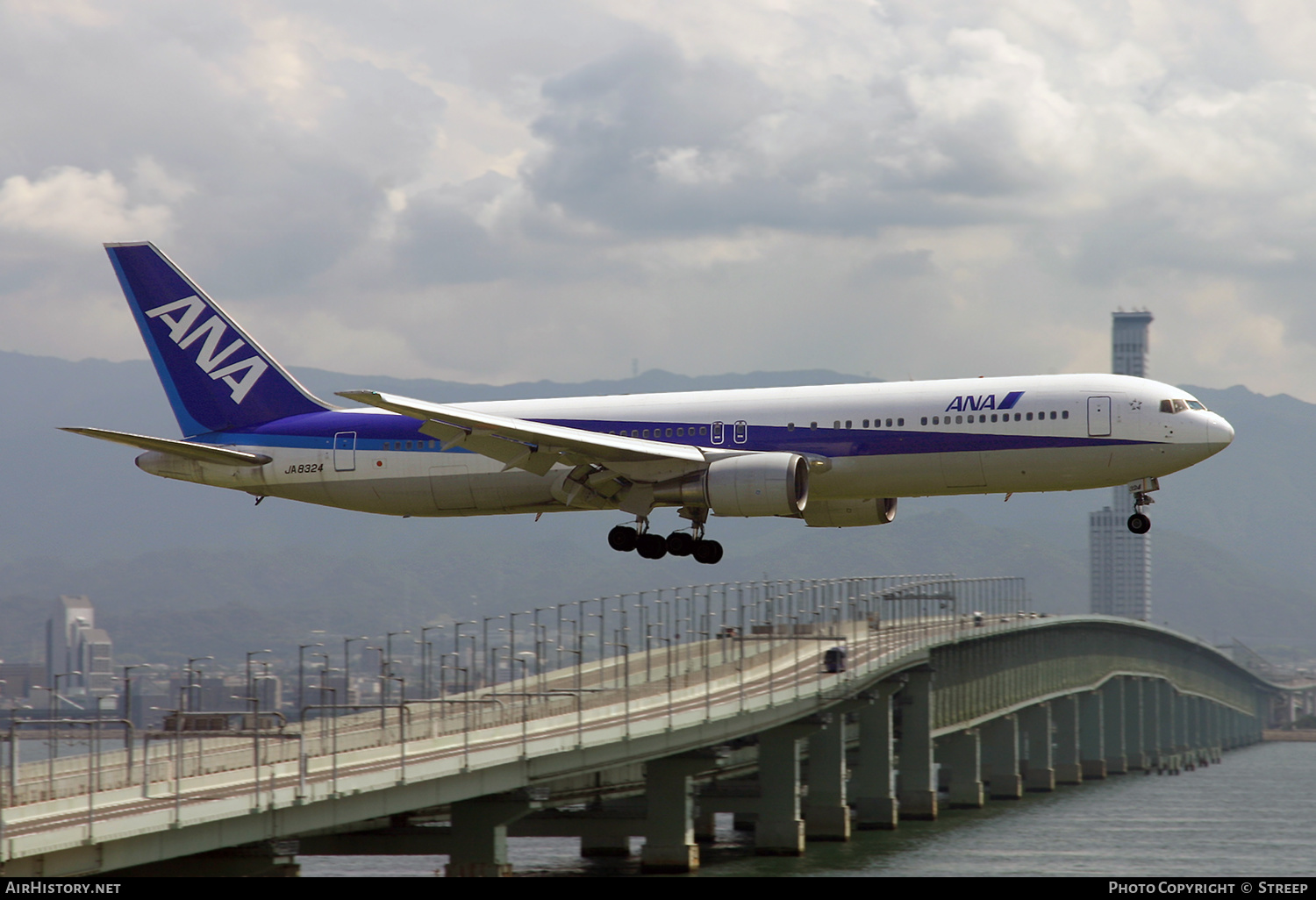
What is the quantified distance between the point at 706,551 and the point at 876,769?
93.8 m

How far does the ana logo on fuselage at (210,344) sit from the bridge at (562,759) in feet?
54.7

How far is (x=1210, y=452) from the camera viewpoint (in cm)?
5950

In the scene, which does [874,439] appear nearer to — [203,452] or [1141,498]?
[1141,498]

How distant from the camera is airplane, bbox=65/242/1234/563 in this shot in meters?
61.3

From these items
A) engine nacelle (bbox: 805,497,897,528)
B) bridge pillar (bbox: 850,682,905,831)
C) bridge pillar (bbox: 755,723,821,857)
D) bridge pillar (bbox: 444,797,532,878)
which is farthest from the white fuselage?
bridge pillar (bbox: 850,682,905,831)

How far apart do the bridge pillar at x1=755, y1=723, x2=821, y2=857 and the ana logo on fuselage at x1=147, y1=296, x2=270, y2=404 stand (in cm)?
6278

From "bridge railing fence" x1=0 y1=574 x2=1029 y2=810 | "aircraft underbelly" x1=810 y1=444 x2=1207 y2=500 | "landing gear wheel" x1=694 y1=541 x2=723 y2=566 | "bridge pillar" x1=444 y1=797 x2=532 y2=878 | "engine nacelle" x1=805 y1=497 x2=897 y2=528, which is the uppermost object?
"aircraft underbelly" x1=810 y1=444 x2=1207 y2=500

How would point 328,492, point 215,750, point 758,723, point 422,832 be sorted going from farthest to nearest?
point 758,723 < point 422,832 < point 328,492 < point 215,750

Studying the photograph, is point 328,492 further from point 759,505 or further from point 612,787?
point 612,787

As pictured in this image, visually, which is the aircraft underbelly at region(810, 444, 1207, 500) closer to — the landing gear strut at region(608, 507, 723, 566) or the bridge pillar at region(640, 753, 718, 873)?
the landing gear strut at region(608, 507, 723, 566)

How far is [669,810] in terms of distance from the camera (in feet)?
365

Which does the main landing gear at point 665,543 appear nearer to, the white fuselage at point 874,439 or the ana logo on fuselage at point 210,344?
the white fuselage at point 874,439
